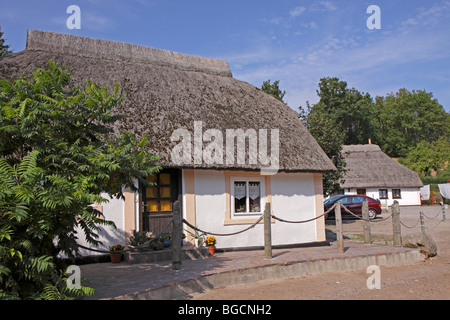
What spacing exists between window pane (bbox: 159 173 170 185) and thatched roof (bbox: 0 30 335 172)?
810 mm

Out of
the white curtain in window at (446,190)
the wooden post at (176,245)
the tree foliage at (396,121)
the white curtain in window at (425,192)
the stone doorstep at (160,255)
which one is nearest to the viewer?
the wooden post at (176,245)

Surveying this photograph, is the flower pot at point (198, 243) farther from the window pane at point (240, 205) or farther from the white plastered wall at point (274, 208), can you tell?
the window pane at point (240, 205)

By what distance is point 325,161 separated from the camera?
38.7 ft

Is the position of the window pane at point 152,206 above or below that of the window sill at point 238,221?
above

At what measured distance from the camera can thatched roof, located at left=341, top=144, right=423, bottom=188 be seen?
33000 mm

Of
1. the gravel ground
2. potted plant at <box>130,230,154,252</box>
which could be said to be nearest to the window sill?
potted plant at <box>130,230,154,252</box>

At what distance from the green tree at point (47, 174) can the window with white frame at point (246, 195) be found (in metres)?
5.64

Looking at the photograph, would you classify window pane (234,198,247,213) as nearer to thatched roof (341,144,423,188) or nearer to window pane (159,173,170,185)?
window pane (159,173,170,185)

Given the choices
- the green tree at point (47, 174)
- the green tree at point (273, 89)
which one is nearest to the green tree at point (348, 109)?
the green tree at point (273, 89)

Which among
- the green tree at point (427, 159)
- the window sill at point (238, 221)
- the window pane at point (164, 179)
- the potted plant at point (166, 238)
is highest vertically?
the green tree at point (427, 159)

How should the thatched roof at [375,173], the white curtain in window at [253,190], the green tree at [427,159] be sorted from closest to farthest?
the white curtain in window at [253,190]
the thatched roof at [375,173]
the green tree at [427,159]

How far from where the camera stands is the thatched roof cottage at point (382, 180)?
3303 cm

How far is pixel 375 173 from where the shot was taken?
3362 centimetres
